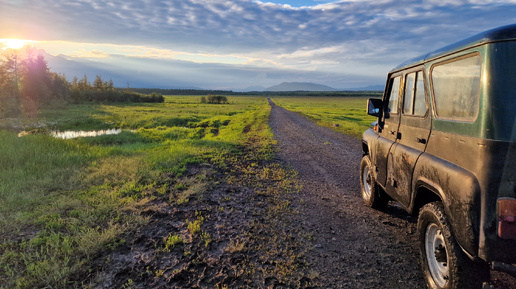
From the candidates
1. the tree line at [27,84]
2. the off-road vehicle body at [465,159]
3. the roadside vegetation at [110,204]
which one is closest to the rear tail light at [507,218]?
the off-road vehicle body at [465,159]

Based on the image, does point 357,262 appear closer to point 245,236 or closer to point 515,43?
point 245,236

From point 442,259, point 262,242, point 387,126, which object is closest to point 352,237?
point 262,242

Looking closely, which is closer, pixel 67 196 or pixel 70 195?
pixel 67 196

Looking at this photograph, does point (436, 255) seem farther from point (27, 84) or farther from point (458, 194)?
point (27, 84)

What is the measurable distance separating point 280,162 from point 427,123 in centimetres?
637

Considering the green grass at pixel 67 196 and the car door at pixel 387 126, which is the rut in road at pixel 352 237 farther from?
the green grass at pixel 67 196

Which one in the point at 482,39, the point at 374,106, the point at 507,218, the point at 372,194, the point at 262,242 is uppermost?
the point at 482,39

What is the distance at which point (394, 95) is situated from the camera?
455 cm

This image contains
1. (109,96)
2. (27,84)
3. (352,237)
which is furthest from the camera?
(109,96)

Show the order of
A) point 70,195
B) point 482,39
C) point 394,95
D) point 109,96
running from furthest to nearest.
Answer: point 109,96 → point 70,195 → point 394,95 → point 482,39

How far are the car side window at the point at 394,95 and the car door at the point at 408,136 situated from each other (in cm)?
23

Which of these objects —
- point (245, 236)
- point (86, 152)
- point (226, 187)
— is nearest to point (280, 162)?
point (226, 187)

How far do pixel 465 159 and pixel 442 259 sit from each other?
44.0 inches

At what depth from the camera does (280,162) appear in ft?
30.9
